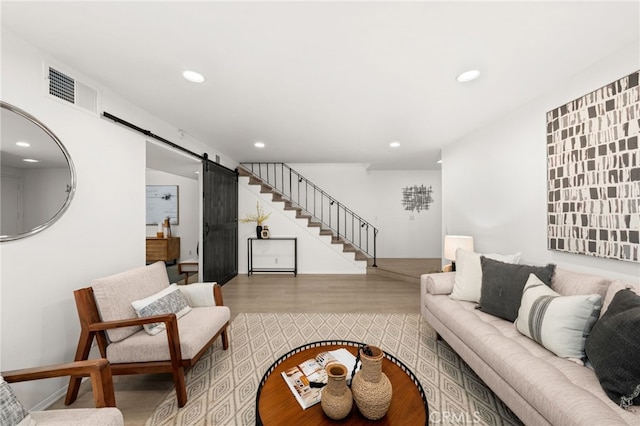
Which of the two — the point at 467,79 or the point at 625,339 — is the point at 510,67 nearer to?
the point at 467,79

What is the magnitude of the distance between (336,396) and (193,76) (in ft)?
8.32

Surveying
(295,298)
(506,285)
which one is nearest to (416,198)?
(295,298)

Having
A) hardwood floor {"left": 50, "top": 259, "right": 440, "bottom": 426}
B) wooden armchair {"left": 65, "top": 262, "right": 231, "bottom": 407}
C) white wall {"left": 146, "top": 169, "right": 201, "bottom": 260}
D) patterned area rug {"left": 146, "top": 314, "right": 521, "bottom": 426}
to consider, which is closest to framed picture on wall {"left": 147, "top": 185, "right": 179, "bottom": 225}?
white wall {"left": 146, "top": 169, "right": 201, "bottom": 260}

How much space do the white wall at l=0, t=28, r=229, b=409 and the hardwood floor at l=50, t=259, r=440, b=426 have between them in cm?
51

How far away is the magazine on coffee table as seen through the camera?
4.09ft

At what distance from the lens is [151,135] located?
2.76 m

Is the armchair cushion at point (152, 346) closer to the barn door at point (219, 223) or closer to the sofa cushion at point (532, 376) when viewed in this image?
the sofa cushion at point (532, 376)

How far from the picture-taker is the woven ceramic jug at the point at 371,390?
1.09 metres

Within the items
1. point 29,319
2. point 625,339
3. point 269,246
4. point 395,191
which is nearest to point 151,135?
point 29,319

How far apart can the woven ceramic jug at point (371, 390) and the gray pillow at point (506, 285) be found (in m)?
1.50

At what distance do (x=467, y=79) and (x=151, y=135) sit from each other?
3327 mm

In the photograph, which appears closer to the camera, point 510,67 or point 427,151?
point 510,67

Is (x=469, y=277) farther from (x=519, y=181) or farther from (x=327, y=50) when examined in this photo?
(x=327, y=50)

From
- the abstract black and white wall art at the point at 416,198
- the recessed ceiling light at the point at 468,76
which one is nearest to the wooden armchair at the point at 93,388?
the recessed ceiling light at the point at 468,76
